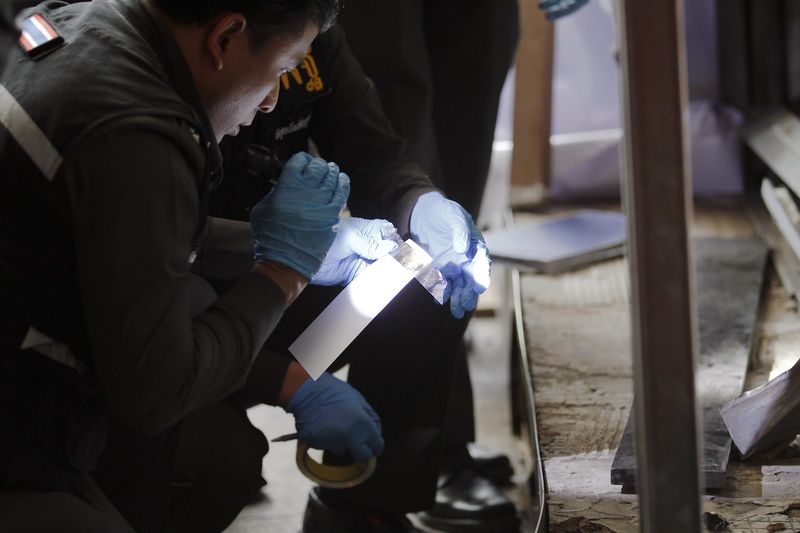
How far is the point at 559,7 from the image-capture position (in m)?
2.74

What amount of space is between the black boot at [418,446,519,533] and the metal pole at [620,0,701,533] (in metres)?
1.03

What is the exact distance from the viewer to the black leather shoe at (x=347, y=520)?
192 centimetres

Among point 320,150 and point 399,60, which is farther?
point 399,60

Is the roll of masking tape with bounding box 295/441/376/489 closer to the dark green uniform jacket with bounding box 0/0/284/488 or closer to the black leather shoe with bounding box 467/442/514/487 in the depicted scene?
the dark green uniform jacket with bounding box 0/0/284/488

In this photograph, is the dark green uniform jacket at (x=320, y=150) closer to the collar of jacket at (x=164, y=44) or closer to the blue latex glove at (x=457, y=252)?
the blue latex glove at (x=457, y=252)

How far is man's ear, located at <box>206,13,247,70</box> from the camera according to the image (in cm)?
127

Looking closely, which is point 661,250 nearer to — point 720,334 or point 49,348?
point 49,348

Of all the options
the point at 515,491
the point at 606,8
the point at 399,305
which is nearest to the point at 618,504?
the point at 399,305

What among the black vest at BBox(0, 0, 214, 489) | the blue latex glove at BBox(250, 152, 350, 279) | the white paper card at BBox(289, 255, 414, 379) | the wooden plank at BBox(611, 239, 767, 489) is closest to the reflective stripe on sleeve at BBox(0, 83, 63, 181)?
the black vest at BBox(0, 0, 214, 489)

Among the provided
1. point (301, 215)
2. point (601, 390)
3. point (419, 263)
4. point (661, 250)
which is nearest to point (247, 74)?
point (301, 215)

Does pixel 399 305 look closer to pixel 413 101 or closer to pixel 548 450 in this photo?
pixel 548 450

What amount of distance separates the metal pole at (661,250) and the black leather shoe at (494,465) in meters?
1.20

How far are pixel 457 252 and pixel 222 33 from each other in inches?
22.1

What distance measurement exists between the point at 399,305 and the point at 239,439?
39 cm
